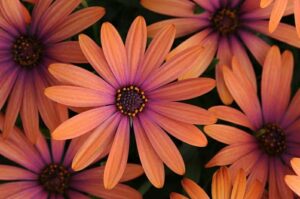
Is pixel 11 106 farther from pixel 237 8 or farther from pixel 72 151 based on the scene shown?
pixel 237 8

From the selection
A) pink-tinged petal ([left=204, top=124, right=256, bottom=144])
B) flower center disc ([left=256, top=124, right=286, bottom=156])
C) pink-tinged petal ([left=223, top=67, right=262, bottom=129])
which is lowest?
pink-tinged petal ([left=204, top=124, right=256, bottom=144])

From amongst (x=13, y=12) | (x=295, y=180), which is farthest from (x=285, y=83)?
(x=13, y=12)

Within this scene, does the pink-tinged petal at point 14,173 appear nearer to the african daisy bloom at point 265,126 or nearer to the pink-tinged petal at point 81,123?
the pink-tinged petal at point 81,123

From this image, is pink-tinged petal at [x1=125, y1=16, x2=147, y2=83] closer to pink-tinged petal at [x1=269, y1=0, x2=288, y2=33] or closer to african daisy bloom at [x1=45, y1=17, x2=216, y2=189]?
african daisy bloom at [x1=45, y1=17, x2=216, y2=189]

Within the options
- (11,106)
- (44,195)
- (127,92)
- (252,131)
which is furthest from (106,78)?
(252,131)

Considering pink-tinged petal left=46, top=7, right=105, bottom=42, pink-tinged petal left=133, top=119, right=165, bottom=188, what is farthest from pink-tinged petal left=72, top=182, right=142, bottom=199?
pink-tinged petal left=46, top=7, right=105, bottom=42

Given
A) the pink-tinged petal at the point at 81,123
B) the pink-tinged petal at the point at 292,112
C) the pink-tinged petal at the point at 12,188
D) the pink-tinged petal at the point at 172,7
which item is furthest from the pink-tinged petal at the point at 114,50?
the pink-tinged petal at the point at 292,112
